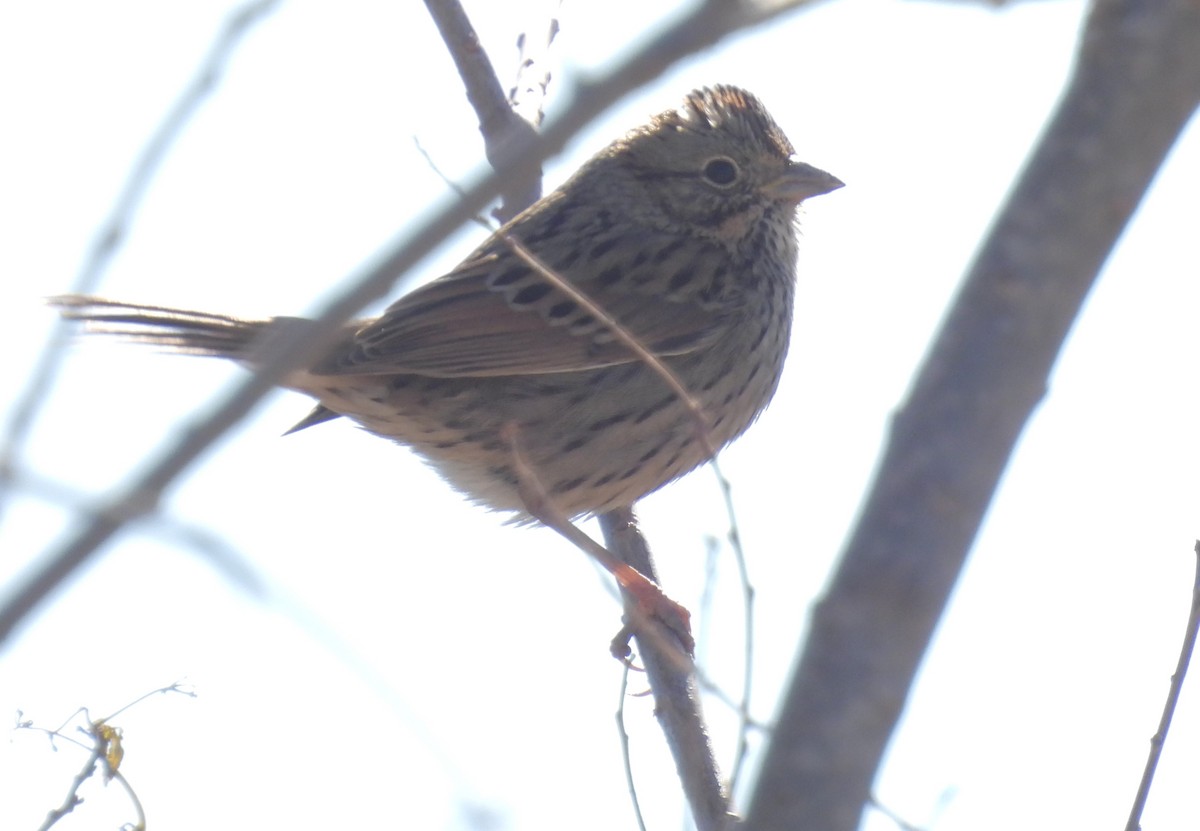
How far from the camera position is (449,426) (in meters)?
5.66

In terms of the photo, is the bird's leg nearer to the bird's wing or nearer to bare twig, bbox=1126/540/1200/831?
the bird's wing

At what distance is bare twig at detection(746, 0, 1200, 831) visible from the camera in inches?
70.6

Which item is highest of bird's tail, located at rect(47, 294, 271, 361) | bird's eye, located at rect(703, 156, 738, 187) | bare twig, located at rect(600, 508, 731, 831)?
bird's eye, located at rect(703, 156, 738, 187)

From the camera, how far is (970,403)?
1901 millimetres

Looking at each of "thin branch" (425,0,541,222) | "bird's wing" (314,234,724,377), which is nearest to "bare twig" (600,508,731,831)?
"bird's wing" (314,234,724,377)

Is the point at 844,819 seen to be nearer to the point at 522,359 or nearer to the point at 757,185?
the point at 522,359

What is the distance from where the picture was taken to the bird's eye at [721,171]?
6258 mm

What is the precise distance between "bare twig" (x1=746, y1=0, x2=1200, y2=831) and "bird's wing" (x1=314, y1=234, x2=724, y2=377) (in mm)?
3735

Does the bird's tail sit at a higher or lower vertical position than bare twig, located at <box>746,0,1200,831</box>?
higher

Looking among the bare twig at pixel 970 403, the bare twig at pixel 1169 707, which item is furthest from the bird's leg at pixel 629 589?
the bare twig at pixel 970 403

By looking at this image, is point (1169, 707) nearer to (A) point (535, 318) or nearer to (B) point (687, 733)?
(B) point (687, 733)

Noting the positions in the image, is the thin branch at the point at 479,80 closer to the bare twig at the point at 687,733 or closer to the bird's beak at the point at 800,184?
the bird's beak at the point at 800,184

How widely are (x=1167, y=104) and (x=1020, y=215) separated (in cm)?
26

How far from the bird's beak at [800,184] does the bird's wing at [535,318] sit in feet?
1.32
